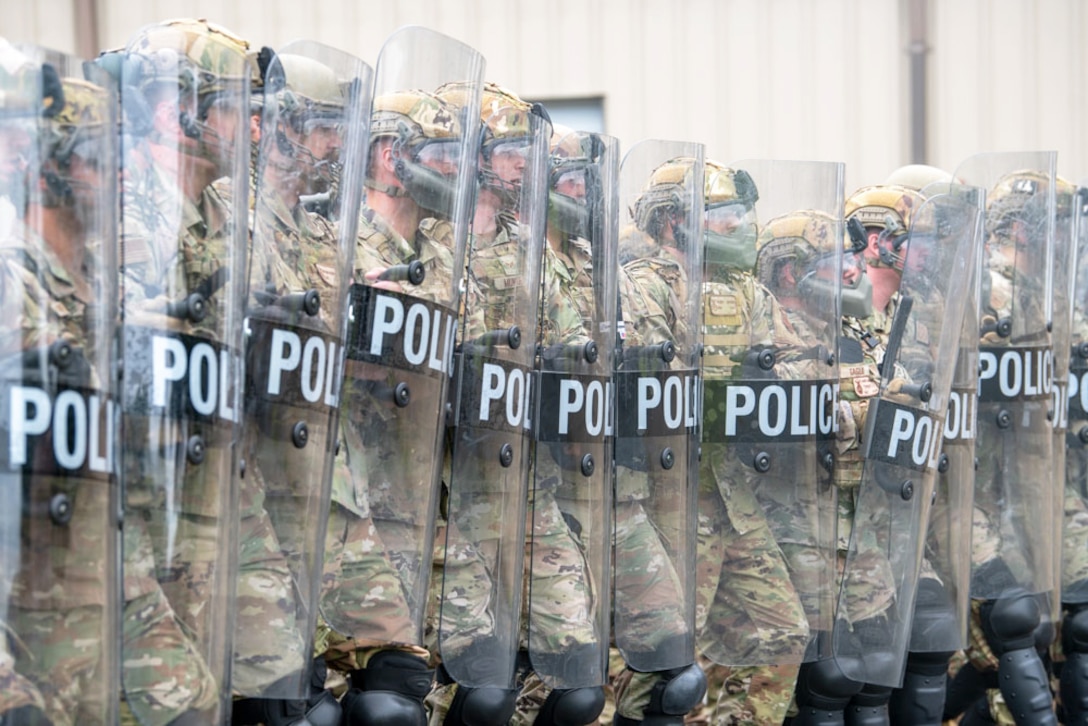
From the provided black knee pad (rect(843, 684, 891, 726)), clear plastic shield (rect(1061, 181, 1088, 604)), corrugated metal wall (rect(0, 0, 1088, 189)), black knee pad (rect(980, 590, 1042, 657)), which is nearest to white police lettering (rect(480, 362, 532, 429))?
black knee pad (rect(843, 684, 891, 726))

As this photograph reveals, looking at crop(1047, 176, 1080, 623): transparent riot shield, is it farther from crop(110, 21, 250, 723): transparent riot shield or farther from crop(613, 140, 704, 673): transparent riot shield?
crop(110, 21, 250, 723): transparent riot shield

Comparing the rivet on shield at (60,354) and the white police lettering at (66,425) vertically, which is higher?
the rivet on shield at (60,354)

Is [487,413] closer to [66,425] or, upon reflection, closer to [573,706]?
[573,706]

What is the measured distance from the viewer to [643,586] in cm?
351

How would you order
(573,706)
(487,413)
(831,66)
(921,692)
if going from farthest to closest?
(831,66) → (921,692) → (573,706) → (487,413)

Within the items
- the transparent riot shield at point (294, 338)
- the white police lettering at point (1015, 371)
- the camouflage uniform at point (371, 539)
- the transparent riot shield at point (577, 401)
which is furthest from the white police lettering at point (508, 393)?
the white police lettering at point (1015, 371)

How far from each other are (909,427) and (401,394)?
1460mm

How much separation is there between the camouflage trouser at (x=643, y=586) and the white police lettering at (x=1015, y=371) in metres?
1.42

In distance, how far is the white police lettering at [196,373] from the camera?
2.34 meters

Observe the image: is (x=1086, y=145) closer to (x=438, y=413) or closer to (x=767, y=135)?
(x=767, y=135)

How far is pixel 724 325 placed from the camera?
148 inches

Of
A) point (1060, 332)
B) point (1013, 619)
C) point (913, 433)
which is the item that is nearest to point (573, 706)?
point (913, 433)

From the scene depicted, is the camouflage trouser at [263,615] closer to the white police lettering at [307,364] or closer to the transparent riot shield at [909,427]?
the white police lettering at [307,364]

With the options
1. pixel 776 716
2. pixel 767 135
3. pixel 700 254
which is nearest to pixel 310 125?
pixel 700 254
